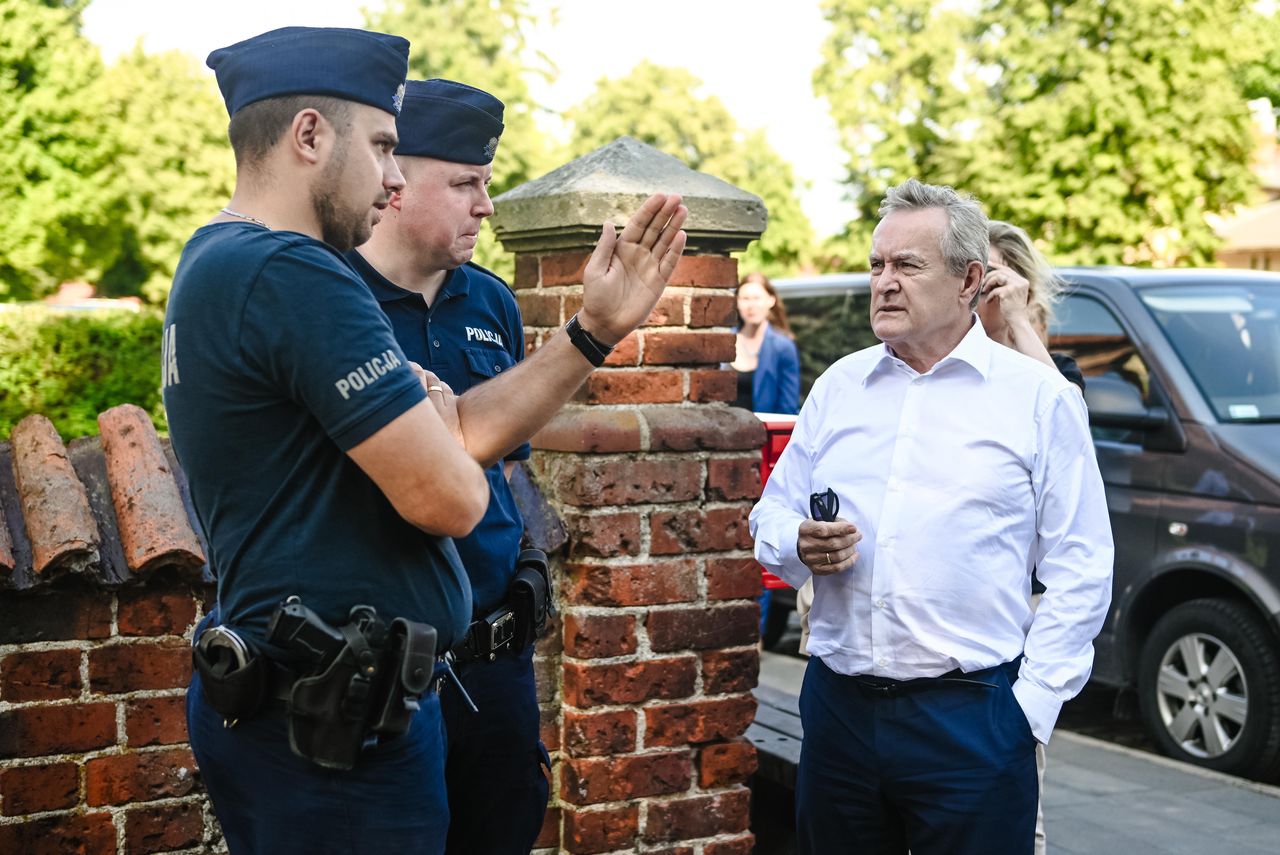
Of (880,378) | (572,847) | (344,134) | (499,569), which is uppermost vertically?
(344,134)

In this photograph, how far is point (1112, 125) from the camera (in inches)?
766

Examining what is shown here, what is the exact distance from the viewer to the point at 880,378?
116 inches

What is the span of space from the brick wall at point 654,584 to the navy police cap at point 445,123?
0.61 metres

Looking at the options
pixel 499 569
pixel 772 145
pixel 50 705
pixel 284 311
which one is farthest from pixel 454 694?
pixel 772 145

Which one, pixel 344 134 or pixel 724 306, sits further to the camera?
pixel 724 306

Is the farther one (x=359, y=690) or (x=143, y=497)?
(x=143, y=497)

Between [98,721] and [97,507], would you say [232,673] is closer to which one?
[98,721]

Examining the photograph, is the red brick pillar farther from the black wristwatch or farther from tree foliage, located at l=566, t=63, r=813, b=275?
tree foliage, located at l=566, t=63, r=813, b=275

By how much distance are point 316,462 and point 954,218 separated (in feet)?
5.33

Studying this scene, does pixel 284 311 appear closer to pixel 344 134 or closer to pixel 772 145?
pixel 344 134

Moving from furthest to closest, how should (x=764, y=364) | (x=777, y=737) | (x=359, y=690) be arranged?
1. (x=764, y=364)
2. (x=777, y=737)
3. (x=359, y=690)

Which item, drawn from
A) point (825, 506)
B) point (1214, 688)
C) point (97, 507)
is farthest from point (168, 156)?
point (825, 506)

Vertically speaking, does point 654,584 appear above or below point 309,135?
below

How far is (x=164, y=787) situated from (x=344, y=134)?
1.60 metres
